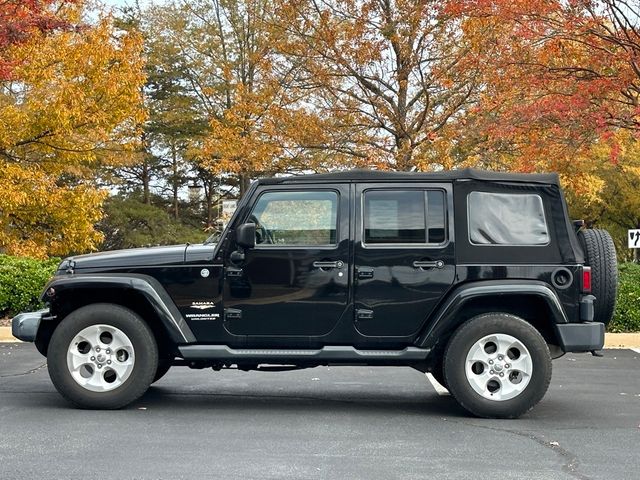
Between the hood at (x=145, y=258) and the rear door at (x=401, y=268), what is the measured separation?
1290 millimetres

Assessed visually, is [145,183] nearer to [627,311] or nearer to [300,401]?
[627,311]

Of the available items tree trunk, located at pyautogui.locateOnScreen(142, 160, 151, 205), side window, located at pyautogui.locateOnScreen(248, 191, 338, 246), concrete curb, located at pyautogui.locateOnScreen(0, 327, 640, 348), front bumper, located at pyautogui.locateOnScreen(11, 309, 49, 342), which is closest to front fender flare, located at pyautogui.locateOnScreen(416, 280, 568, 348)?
side window, located at pyautogui.locateOnScreen(248, 191, 338, 246)

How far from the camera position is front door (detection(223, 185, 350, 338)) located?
6.71 m

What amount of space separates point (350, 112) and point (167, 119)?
16.0 m

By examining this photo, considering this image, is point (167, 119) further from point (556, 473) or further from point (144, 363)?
point (556, 473)

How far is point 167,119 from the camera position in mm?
31438

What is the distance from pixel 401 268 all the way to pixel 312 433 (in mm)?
1563

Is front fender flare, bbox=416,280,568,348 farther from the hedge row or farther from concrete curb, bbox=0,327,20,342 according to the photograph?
concrete curb, bbox=0,327,20,342

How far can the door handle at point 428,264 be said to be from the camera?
6680 mm

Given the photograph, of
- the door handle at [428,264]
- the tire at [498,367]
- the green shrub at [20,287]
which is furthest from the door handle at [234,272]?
the green shrub at [20,287]

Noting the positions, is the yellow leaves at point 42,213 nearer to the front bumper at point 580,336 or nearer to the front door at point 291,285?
the front door at point 291,285

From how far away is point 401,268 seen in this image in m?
6.70

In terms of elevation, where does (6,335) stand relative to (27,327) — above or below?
below

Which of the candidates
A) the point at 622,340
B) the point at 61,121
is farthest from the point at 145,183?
the point at 622,340
